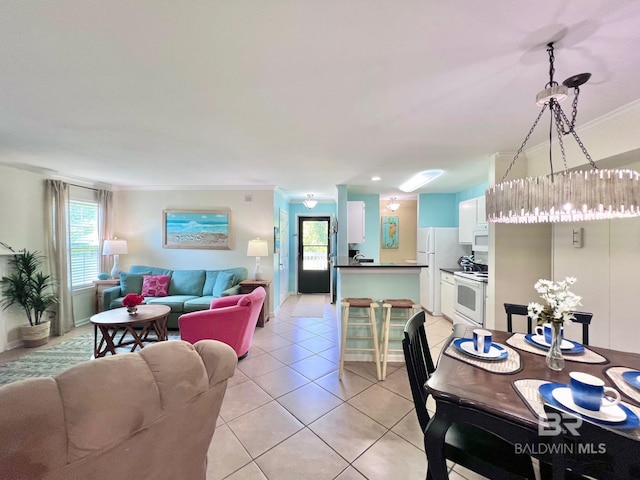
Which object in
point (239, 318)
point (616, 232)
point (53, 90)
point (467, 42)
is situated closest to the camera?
point (467, 42)

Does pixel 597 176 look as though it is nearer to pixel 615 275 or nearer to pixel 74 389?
pixel 615 275

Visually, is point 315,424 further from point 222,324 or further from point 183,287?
point 183,287

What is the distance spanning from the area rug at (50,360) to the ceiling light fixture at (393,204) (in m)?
4.83

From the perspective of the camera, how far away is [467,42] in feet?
4.24

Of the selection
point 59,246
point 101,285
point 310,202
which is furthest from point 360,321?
point 59,246

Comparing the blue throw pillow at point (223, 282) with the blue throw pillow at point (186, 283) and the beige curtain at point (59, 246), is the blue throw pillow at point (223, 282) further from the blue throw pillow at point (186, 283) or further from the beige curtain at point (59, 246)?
the beige curtain at point (59, 246)

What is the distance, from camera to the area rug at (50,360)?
2770mm

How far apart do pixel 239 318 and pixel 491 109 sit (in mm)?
3029

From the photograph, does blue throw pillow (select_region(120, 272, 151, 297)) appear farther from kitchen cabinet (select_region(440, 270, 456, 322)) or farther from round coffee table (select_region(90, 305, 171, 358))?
kitchen cabinet (select_region(440, 270, 456, 322))

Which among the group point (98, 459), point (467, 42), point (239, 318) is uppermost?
point (467, 42)

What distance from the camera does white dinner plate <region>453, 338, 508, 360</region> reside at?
151 cm

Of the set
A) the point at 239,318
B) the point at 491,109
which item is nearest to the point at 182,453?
the point at 239,318

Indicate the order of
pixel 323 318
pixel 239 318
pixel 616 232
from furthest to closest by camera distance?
pixel 323 318 < pixel 239 318 < pixel 616 232

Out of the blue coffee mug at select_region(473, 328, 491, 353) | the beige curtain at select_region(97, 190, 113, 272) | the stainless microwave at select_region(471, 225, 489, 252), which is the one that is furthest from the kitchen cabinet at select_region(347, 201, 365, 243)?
the beige curtain at select_region(97, 190, 113, 272)
